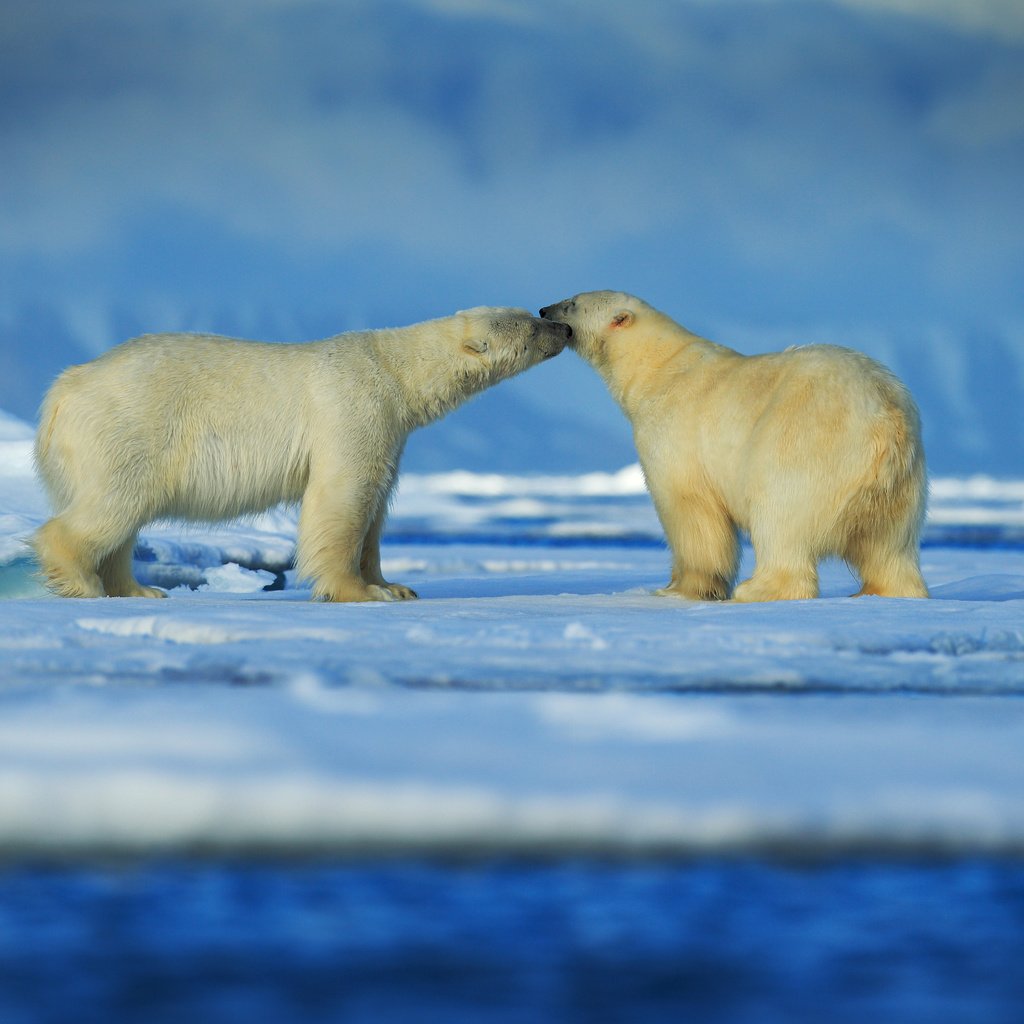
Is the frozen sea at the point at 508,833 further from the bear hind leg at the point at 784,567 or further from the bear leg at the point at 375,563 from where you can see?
the bear leg at the point at 375,563

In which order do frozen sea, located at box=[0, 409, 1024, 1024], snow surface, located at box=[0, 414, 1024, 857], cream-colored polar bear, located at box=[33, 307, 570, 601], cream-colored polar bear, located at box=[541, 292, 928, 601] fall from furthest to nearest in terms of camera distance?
1. cream-colored polar bear, located at box=[33, 307, 570, 601]
2. cream-colored polar bear, located at box=[541, 292, 928, 601]
3. snow surface, located at box=[0, 414, 1024, 857]
4. frozen sea, located at box=[0, 409, 1024, 1024]

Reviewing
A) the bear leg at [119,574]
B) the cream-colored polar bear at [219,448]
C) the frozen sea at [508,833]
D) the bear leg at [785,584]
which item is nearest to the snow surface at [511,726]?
the frozen sea at [508,833]

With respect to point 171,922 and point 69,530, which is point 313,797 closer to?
point 171,922

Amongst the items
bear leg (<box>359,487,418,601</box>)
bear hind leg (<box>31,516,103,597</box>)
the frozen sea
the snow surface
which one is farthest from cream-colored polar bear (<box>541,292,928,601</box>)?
bear hind leg (<box>31,516,103,597</box>)

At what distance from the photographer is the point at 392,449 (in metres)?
4.98

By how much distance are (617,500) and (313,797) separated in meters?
19.1

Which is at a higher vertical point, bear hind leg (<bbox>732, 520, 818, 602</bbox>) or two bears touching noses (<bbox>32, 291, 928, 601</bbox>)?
two bears touching noses (<bbox>32, 291, 928, 601</bbox>)

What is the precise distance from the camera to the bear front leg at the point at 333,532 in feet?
15.5

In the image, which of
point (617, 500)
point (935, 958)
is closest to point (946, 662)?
point (935, 958)

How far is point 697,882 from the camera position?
1.74 meters

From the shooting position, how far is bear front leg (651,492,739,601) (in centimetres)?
496

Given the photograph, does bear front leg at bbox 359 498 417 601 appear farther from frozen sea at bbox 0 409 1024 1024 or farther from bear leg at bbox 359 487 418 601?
frozen sea at bbox 0 409 1024 1024

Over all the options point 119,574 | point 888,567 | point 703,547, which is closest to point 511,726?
point 888,567

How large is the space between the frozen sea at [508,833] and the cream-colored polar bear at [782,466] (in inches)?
47.6
